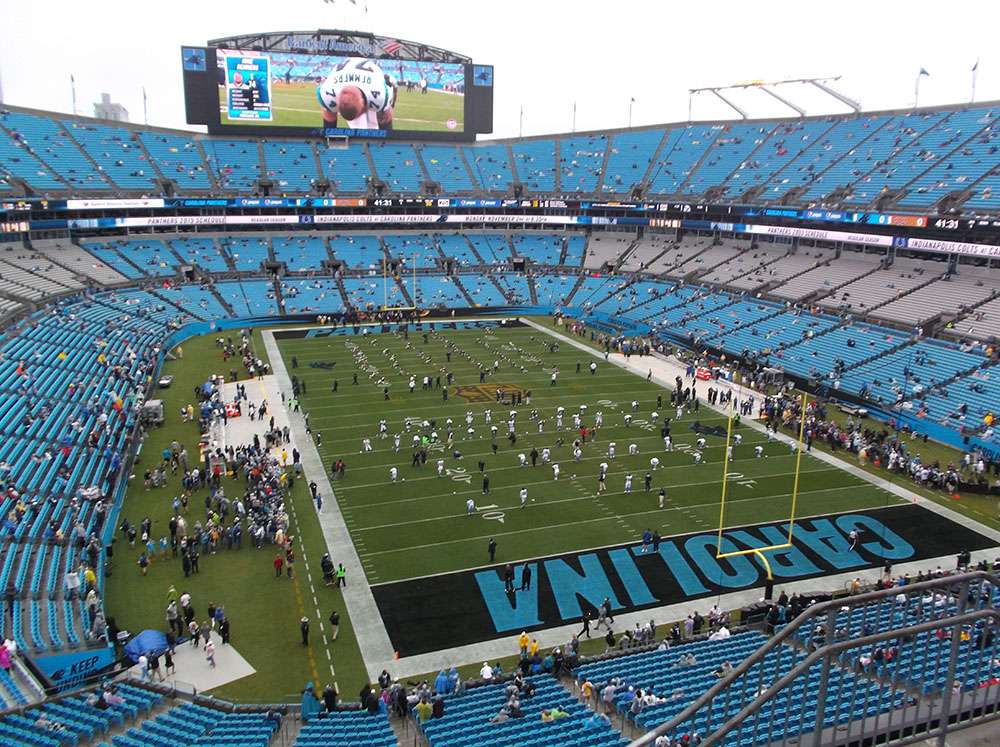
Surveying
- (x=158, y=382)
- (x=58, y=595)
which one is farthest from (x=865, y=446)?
(x=158, y=382)

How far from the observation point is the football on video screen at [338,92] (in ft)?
211

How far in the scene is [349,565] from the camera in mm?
20031

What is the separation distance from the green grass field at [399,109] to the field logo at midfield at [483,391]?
40.5 m

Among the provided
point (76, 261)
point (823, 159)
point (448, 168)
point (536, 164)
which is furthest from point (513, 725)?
point (536, 164)

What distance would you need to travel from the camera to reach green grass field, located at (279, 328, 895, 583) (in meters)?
21.6

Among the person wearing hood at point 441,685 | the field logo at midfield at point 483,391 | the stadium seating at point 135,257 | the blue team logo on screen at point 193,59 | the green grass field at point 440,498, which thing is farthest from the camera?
the blue team logo on screen at point 193,59

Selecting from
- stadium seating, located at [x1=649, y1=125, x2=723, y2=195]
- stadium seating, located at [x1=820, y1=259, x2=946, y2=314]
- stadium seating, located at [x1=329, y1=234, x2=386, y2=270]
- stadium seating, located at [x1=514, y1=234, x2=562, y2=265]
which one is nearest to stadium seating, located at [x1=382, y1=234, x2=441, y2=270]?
stadium seating, located at [x1=329, y1=234, x2=386, y2=270]

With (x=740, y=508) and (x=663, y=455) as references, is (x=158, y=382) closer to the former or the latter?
(x=663, y=455)

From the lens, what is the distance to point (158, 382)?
119 feet

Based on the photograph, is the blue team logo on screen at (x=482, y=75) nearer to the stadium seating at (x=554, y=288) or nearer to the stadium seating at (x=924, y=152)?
the stadium seating at (x=554, y=288)

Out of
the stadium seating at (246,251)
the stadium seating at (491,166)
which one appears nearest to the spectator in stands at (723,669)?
the stadium seating at (246,251)

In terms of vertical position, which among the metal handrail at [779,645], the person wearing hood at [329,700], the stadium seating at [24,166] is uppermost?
the stadium seating at [24,166]

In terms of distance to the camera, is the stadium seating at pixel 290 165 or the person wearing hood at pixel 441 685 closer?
the person wearing hood at pixel 441 685

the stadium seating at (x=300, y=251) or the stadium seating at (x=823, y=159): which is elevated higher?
the stadium seating at (x=823, y=159)
